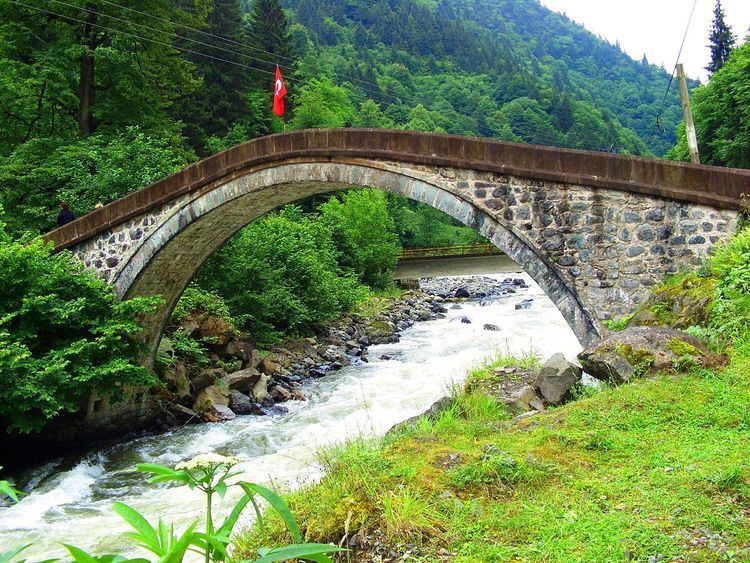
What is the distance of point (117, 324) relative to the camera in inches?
347

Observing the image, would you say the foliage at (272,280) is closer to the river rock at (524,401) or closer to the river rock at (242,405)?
the river rock at (242,405)

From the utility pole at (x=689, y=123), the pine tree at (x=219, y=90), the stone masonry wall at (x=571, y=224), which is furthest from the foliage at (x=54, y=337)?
the pine tree at (x=219, y=90)

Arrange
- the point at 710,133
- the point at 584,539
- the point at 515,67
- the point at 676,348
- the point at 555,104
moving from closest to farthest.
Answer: the point at 584,539, the point at 676,348, the point at 710,133, the point at 555,104, the point at 515,67

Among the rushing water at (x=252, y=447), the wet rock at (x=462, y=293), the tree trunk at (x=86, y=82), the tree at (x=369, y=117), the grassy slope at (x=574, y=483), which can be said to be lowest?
the rushing water at (x=252, y=447)

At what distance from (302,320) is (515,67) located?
80232 millimetres

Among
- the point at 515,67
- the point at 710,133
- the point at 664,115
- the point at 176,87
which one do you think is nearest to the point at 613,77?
the point at 515,67

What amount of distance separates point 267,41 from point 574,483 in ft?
117

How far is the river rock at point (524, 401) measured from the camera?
607 centimetres

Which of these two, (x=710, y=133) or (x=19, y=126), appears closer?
(x=19, y=126)

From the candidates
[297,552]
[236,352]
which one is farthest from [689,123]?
[297,552]

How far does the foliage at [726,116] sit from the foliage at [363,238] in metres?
13.6

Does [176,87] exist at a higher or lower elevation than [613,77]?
lower

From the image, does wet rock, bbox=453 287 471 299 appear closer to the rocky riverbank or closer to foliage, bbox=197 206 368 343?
foliage, bbox=197 206 368 343

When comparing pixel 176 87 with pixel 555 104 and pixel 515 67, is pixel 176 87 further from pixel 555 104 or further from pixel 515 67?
pixel 515 67
